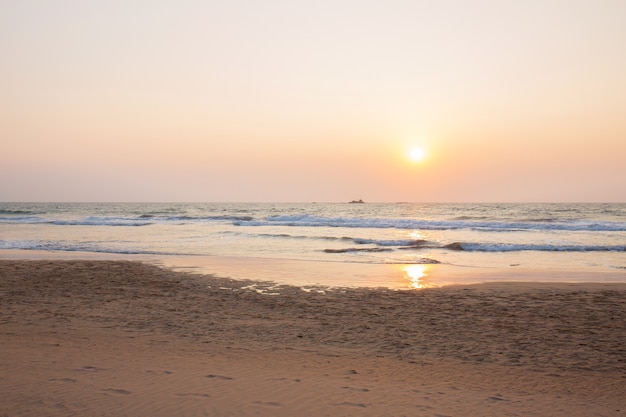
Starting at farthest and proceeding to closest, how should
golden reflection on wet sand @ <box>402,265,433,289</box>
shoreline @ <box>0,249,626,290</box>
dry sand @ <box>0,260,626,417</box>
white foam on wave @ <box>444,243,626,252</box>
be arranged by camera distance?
white foam on wave @ <box>444,243,626,252</box> < shoreline @ <box>0,249,626,290</box> < golden reflection on wet sand @ <box>402,265,433,289</box> < dry sand @ <box>0,260,626,417</box>

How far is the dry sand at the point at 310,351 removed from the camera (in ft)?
17.4

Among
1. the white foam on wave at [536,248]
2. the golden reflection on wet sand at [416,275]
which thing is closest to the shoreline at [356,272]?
the golden reflection on wet sand at [416,275]

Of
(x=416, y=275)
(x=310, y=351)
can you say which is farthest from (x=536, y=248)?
(x=310, y=351)

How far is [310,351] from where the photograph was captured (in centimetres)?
735

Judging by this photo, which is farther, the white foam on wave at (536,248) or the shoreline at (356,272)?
the white foam on wave at (536,248)

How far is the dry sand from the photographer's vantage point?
209 inches

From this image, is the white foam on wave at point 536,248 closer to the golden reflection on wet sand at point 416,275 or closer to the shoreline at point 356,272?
the shoreline at point 356,272

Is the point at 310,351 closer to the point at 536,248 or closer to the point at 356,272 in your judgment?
the point at 356,272

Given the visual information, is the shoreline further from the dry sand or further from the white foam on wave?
the white foam on wave

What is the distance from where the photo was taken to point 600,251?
77.8ft

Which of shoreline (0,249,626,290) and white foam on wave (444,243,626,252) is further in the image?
white foam on wave (444,243,626,252)

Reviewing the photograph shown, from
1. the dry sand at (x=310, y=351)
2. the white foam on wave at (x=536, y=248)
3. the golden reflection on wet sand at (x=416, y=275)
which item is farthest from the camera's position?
the white foam on wave at (x=536, y=248)

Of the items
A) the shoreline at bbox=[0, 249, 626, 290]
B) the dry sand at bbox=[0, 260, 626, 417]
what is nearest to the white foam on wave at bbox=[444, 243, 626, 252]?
the shoreline at bbox=[0, 249, 626, 290]

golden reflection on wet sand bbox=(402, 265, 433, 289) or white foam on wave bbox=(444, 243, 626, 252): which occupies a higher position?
white foam on wave bbox=(444, 243, 626, 252)
